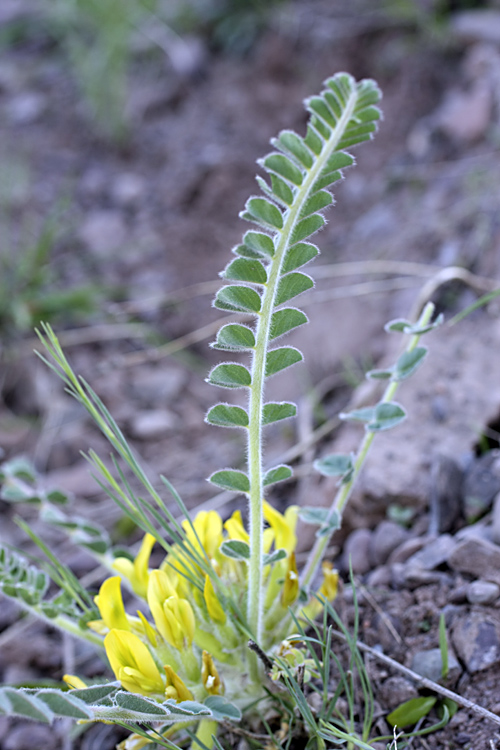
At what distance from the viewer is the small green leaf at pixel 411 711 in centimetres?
95

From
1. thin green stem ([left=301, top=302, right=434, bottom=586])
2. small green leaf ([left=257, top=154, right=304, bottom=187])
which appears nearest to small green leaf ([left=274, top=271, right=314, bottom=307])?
small green leaf ([left=257, top=154, right=304, bottom=187])

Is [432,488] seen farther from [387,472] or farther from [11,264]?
[11,264]

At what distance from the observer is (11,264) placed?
2602mm

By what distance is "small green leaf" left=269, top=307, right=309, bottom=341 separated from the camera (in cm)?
85

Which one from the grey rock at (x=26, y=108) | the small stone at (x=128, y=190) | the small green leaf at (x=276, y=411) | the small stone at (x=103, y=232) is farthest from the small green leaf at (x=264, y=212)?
the grey rock at (x=26, y=108)

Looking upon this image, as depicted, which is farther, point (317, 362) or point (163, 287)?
point (163, 287)

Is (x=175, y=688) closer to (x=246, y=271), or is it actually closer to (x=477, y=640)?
(x=477, y=640)

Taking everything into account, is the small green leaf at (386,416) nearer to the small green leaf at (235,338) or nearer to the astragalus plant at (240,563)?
the astragalus plant at (240,563)

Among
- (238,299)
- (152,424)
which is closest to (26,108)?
(152,424)

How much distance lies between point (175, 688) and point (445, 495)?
0.65 meters

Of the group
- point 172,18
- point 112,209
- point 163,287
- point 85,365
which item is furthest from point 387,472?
point 172,18

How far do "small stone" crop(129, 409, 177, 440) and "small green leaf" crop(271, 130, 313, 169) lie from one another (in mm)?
1430

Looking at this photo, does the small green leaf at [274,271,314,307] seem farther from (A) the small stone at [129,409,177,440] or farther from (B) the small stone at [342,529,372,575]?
(A) the small stone at [129,409,177,440]

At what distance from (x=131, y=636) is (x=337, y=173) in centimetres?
65
